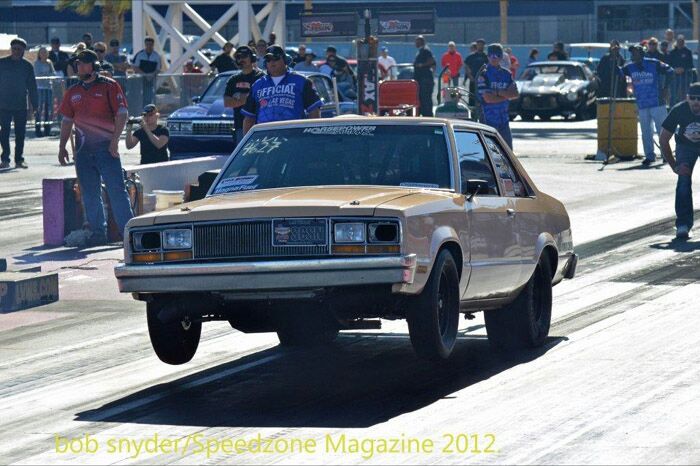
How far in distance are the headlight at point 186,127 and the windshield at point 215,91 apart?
0.64 meters

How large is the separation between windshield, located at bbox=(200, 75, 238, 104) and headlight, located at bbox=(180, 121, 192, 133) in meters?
0.64

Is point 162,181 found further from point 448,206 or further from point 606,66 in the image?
point 606,66

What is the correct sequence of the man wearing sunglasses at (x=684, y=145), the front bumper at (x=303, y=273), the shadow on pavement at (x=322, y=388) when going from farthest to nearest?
the man wearing sunglasses at (x=684, y=145) < the front bumper at (x=303, y=273) < the shadow on pavement at (x=322, y=388)

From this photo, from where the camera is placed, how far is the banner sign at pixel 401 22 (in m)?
24.8

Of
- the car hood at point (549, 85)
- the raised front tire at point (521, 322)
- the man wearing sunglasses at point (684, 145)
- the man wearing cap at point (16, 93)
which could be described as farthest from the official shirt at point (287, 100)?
the car hood at point (549, 85)

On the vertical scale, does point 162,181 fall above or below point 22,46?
below

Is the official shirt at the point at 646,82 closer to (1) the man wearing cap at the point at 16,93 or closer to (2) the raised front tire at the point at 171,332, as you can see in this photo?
(1) the man wearing cap at the point at 16,93

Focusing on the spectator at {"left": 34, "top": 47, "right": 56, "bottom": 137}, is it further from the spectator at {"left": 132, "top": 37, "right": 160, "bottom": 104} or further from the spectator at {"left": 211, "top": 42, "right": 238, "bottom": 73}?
the spectator at {"left": 211, "top": 42, "right": 238, "bottom": 73}

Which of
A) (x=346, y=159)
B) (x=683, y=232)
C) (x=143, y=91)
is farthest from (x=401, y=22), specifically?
(x=346, y=159)

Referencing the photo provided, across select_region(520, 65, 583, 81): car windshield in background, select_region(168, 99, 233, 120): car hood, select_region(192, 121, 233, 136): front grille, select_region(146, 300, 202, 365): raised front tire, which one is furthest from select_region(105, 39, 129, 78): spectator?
select_region(146, 300, 202, 365): raised front tire

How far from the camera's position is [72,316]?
12492mm

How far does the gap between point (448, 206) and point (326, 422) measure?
190 cm

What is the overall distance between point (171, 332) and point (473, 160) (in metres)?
2.26

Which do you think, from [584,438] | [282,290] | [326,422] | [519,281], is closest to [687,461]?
[584,438]
